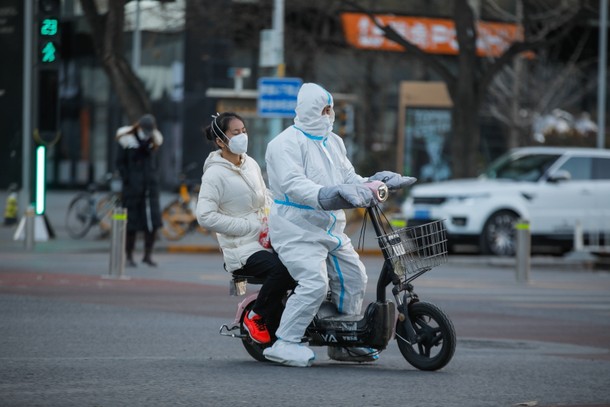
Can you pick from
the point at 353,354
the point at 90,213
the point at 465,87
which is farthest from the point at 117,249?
the point at 465,87

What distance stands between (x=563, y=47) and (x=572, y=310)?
31.9 metres

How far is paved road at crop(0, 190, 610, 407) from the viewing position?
297 inches

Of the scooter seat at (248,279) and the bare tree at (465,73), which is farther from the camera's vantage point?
the bare tree at (465,73)

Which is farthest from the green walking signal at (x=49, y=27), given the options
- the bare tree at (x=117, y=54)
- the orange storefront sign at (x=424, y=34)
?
the orange storefront sign at (x=424, y=34)

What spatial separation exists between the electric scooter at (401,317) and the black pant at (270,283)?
0.10m

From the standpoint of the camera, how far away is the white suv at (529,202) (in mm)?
21547

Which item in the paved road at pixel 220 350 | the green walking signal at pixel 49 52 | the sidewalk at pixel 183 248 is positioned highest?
the green walking signal at pixel 49 52

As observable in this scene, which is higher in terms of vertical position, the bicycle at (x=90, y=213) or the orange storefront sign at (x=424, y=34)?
the orange storefront sign at (x=424, y=34)

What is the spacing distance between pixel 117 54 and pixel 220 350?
15352mm

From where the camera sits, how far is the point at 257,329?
8859mm

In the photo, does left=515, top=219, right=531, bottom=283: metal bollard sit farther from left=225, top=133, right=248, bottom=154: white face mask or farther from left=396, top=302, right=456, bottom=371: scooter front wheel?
left=225, top=133, right=248, bottom=154: white face mask

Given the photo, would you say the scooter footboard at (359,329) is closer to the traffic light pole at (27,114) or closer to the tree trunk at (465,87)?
the traffic light pole at (27,114)

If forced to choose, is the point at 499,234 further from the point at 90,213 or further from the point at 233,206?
the point at 233,206

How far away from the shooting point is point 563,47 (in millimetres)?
44750
